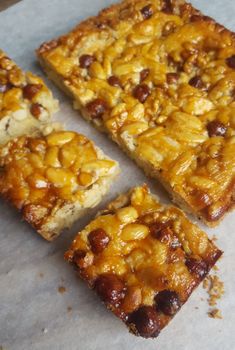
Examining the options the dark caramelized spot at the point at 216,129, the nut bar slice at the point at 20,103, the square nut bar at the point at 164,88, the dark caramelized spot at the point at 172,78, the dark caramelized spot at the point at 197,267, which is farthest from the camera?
the dark caramelized spot at the point at 172,78

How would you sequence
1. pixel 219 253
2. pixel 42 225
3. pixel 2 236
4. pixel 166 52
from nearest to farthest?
pixel 219 253 → pixel 42 225 → pixel 2 236 → pixel 166 52

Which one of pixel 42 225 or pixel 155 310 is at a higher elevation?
pixel 42 225

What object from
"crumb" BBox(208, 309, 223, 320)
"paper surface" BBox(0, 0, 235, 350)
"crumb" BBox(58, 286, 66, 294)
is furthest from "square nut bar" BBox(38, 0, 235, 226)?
"crumb" BBox(58, 286, 66, 294)

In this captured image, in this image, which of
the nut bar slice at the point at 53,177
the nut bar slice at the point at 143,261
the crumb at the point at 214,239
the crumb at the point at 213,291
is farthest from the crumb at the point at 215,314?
the nut bar slice at the point at 53,177

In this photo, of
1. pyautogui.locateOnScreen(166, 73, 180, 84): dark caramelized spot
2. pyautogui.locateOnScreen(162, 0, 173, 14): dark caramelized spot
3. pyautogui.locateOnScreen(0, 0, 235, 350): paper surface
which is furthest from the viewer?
pyautogui.locateOnScreen(162, 0, 173, 14): dark caramelized spot

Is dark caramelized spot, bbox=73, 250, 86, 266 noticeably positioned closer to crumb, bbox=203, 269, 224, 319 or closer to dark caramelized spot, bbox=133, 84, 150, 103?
crumb, bbox=203, 269, 224, 319

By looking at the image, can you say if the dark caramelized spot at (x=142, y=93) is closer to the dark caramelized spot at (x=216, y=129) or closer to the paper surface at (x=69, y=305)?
the paper surface at (x=69, y=305)

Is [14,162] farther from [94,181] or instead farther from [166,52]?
[166,52]

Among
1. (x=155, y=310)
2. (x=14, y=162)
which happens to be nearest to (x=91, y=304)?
(x=155, y=310)
